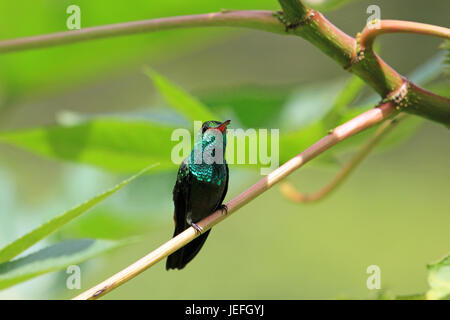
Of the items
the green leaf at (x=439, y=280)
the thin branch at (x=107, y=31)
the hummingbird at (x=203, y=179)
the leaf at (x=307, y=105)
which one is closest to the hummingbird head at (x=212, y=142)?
the hummingbird at (x=203, y=179)

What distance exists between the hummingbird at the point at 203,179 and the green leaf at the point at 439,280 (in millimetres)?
227

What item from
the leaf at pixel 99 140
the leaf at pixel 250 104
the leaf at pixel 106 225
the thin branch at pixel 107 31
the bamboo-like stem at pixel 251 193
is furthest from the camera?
the leaf at pixel 250 104

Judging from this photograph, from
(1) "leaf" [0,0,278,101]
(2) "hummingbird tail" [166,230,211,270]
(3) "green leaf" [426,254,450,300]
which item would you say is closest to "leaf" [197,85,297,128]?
(1) "leaf" [0,0,278,101]

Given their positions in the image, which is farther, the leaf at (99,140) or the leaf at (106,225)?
the leaf at (106,225)

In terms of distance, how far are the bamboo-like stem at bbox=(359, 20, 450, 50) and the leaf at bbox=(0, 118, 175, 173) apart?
0.27 meters

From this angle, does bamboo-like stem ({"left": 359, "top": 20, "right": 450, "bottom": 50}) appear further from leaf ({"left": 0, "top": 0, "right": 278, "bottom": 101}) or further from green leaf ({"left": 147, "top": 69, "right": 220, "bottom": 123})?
leaf ({"left": 0, "top": 0, "right": 278, "bottom": 101})

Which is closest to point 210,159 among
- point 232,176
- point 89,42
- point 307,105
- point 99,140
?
point 99,140

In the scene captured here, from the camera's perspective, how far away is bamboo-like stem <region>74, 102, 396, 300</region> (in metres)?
0.42

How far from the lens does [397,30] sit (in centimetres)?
49

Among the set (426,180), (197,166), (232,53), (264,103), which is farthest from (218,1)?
(232,53)

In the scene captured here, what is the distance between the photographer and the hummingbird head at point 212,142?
2.05 feet

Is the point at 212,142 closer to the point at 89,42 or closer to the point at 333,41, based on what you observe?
the point at 333,41

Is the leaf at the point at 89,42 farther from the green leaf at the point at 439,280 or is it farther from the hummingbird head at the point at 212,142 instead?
the green leaf at the point at 439,280

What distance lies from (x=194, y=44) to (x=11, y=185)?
46cm
